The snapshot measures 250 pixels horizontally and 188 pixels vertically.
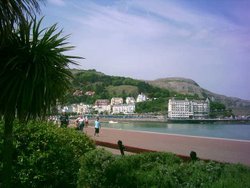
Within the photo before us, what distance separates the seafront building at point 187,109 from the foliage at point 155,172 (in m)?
141

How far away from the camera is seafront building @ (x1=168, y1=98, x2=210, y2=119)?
151 meters

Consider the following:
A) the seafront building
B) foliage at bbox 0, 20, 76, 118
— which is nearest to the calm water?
foliage at bbox 0, 20, 76, 118

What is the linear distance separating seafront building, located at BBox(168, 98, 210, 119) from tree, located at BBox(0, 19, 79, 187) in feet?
464

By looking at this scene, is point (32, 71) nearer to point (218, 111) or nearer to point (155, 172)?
point (155, 172)

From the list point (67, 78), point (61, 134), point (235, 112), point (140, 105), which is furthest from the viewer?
point (140, 105)

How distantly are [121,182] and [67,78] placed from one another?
1.73 m

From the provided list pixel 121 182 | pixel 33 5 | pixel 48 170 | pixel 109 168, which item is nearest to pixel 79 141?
pixel 48 170

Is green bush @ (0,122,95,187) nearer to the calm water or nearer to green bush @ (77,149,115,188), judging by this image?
green bush @ (77,149,115,188)

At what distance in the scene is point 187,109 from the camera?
16262 cm

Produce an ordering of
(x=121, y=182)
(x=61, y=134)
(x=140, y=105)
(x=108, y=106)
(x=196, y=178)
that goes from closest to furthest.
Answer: (x=196, y=178) < (x=121, y=182) < (x=61, y=134) < (x=140, y=105) < (x=108, y=106)

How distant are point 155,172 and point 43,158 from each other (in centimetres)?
283

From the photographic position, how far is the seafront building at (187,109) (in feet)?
495

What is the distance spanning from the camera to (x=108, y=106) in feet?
627

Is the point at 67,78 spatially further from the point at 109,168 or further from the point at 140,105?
the point at 140,105
